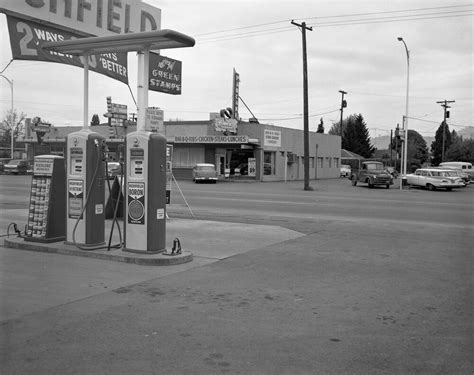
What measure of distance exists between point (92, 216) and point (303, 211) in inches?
416

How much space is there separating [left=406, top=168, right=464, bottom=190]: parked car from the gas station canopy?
102 ft

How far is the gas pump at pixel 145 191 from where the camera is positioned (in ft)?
27.5

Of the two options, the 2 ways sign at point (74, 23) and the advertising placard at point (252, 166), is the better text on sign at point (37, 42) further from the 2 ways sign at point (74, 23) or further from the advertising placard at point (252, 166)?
the advertising placard at point (252, 166)

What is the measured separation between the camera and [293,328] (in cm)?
518

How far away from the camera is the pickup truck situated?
37.8m

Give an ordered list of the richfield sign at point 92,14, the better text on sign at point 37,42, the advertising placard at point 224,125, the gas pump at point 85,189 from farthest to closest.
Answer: the advertising placard at point 224,125
the gas pump at point 85,189
the better text on sign at point 37,42
the richfield sign at point 92,14

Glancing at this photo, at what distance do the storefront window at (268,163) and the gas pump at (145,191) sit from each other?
36982 mm

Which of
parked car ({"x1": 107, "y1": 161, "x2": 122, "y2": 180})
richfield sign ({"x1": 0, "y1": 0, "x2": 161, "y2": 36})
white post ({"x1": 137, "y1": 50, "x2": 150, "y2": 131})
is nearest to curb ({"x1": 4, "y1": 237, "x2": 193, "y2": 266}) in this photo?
parked car ({"x1": 107, "y1": 161, "x2": 122, "y2": 180})

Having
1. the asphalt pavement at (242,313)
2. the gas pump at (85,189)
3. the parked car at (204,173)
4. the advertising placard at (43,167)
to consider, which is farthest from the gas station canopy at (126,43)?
the parked car at (204,173)

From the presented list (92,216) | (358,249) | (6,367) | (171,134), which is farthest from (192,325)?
(171,134)

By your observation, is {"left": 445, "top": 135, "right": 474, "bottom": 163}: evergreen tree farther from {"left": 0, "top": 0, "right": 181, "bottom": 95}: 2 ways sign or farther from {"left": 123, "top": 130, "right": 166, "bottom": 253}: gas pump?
{"left": 123, "top": 130, "right": 166, "bottom": 253}: gas pump

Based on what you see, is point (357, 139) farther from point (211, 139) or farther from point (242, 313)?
point (242, 313)

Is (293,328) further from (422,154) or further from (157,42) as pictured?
(422,154)

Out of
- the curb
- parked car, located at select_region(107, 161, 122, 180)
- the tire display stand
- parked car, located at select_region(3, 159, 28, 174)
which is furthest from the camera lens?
parked car, located at select_region(3, 159, 28, 174)
